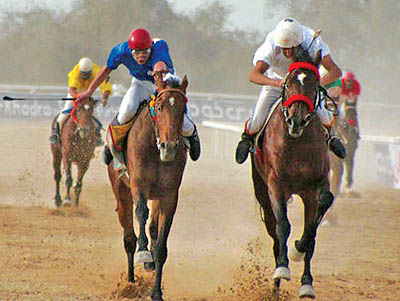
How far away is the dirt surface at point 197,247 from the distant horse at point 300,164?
2.55 ft

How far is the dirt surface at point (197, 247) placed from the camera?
26.4 feet

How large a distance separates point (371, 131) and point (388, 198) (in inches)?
719

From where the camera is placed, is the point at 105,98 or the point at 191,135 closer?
the point at 191,135

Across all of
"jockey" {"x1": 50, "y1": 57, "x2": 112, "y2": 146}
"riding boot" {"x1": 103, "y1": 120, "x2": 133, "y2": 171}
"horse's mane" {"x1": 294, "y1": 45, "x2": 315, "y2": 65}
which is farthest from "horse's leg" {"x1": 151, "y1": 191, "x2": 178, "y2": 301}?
"jockey" {"x1": 50, "y1": 57, "x2": 112, "y2": 146}

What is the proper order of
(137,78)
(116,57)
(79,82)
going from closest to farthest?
1. (116,57)
2. (137,78)
3. (79,82)

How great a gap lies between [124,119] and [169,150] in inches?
50.8

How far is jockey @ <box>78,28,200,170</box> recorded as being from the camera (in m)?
7.62

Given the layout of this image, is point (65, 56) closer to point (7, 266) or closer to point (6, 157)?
point (6, 157)

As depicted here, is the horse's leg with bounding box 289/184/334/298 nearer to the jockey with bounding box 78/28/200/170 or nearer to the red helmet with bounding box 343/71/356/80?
the jockey with bounding box 78/28/200/170

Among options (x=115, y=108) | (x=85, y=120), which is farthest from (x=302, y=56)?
(x=115, y=108)

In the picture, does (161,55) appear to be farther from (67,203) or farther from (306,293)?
(67,203)

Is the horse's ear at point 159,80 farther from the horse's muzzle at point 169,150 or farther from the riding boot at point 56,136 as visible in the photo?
the riding boot at point 56,136

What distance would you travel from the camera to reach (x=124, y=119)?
309 inches

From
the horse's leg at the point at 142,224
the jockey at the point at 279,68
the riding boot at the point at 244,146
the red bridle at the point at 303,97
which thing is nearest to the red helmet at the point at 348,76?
the jockey at the point at 279,68
